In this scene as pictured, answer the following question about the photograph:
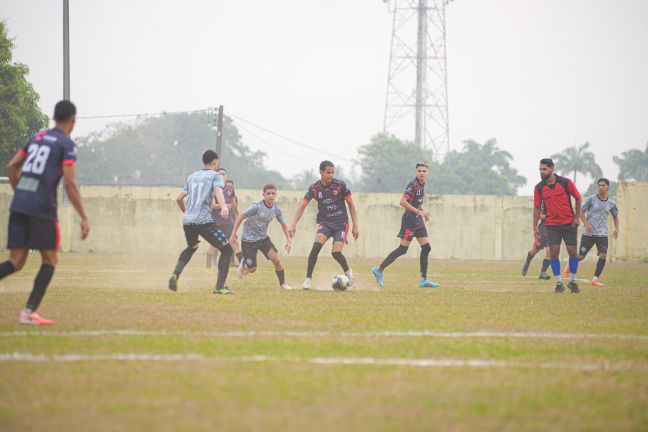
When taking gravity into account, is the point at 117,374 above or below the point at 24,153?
below

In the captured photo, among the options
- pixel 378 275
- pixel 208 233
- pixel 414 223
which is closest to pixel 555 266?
pixel 414 223

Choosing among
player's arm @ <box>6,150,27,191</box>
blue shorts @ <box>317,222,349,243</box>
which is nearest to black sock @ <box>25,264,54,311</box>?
player's arm @ <box>6,150,27,191</box>

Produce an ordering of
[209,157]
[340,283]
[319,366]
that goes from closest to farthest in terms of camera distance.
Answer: [319,366], [209,157], [340,283]

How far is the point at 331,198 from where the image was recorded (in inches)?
570

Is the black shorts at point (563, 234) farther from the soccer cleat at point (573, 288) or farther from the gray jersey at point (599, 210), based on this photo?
the gray jersey at point (599, 210)

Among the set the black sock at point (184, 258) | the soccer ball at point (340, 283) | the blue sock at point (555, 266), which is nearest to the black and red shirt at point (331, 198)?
the soccer ball at point (340, 283)

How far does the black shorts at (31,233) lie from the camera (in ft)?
27.1

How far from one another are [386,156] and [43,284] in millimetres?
78576

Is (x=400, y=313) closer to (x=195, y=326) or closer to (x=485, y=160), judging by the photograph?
(x=195, y=326)

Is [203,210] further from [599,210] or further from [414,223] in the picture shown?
[599,210]

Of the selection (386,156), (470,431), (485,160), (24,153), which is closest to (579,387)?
(470,431)

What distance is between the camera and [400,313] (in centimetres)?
1020

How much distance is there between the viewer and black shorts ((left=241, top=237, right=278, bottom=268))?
14816 millimetres

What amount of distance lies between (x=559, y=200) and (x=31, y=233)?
898 centimetres
